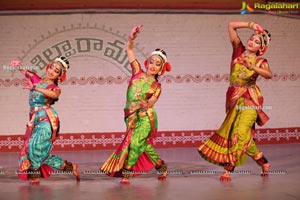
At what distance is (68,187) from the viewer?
645 cm

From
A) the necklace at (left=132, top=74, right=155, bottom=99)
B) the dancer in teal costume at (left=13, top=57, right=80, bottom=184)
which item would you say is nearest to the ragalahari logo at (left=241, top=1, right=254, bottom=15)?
the necklace at (left=132, top=74, right=155, bottom=99)

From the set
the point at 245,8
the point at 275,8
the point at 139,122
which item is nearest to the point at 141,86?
the point at 139,122

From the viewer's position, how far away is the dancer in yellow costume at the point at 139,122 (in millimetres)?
6660

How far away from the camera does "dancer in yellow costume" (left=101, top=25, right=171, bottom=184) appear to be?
6.66 metres

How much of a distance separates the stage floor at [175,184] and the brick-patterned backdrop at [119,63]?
1.03 meters

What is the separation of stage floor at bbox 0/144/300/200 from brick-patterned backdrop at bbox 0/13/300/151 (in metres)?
1.03

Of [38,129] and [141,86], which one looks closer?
[38,129]

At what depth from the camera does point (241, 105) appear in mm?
6816

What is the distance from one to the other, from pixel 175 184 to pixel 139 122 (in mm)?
634

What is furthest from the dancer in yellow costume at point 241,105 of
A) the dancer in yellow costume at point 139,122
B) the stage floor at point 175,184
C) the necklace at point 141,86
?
the necklace at point 141,86

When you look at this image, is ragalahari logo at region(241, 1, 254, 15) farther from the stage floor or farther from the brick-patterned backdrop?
the stage floor

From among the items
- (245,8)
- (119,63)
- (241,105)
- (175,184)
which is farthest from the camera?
(245,8)

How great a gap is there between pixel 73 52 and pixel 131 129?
2.69m

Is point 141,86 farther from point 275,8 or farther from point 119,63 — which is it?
point 275,8
